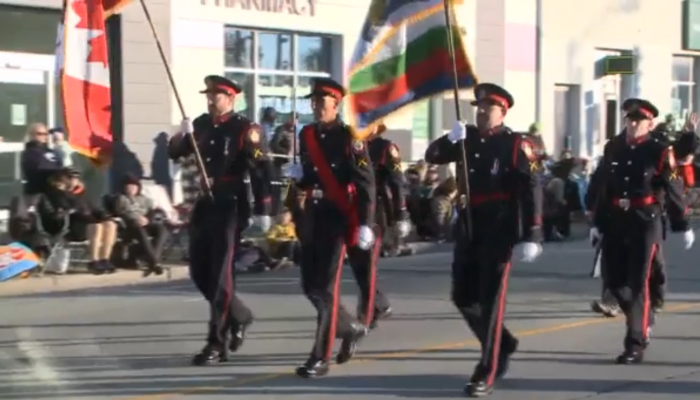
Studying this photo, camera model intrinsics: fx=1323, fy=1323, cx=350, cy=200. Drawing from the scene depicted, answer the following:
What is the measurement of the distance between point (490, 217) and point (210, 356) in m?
2.28

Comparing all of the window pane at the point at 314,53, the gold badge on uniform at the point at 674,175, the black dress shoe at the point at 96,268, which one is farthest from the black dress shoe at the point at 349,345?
the window pane at the point at 314,53

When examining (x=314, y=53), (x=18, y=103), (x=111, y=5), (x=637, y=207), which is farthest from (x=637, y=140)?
(x=314, y=53)

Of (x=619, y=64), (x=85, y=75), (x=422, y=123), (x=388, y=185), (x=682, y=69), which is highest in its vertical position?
(x=682, y=69)

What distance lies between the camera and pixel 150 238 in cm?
1530

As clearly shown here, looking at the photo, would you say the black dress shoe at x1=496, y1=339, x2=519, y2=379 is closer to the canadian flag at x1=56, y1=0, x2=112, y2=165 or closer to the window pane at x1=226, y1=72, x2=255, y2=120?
the canadian flag at x1=56, y1=0, x2=112, y2=165

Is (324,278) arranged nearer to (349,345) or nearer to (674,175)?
(349,345)

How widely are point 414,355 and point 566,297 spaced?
12.8ft

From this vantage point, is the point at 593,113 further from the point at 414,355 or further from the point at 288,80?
the point at 414,355

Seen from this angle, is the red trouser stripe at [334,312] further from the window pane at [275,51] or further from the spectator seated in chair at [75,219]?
the window pane at [275,51]

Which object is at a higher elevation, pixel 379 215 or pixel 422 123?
pixel 422 123

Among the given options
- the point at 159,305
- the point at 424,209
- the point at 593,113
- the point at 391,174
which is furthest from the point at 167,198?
the point at 593,113

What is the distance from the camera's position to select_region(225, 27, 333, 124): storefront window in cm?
2148

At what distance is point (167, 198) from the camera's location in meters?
18.1

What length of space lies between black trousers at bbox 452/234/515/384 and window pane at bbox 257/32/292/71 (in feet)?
46.1
